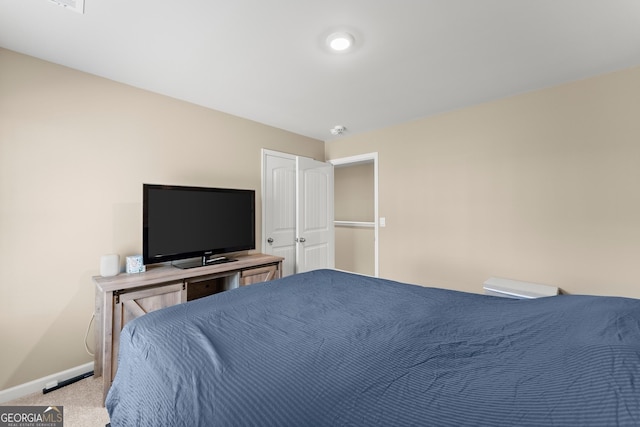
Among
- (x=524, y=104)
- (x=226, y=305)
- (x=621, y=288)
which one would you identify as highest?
(x=524, y=104)

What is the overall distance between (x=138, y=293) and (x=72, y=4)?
178cm

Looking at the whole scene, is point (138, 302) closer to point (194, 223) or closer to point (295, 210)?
point (194, 223)

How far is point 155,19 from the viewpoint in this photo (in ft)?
5.08

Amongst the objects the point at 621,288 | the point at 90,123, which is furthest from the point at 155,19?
the point at 621,288

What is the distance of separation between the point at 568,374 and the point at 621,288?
226cm

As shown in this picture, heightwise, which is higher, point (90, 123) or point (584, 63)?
point (584, 63)

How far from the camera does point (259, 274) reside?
8.71 ft

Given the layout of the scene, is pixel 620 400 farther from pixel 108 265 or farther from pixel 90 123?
pixel 90 123

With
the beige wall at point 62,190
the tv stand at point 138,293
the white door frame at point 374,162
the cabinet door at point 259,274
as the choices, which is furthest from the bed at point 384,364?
the white door frame at point 374,162

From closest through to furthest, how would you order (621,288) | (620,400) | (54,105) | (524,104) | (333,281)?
(620,400), (333,281), (54,105), (621,288), (524,104)

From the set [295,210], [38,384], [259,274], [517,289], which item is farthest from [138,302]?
[517,289]

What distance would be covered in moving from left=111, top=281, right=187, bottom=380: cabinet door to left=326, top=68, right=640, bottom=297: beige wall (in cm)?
248

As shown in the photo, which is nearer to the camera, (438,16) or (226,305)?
(226,305)

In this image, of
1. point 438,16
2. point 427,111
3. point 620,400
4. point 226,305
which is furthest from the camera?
point 427,111
